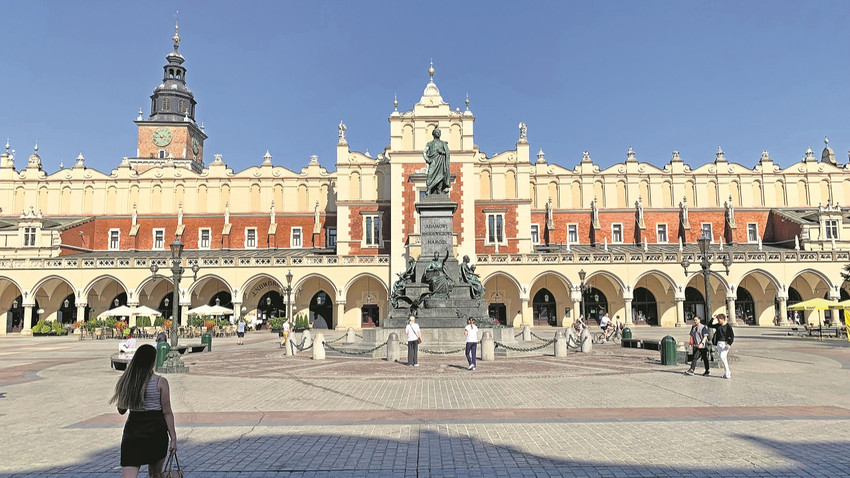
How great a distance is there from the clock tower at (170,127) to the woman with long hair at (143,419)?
7582 centimetres

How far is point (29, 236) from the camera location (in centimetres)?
4647

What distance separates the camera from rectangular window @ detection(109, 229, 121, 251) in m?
50.8

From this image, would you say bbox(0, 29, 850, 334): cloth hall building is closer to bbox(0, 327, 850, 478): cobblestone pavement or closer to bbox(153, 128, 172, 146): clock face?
bbox(153, 128, 172, 146): clock face

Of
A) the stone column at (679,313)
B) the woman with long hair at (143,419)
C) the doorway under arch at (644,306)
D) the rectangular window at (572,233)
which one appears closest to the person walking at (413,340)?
the woman with long hair at (143,419)

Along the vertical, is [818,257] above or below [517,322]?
above

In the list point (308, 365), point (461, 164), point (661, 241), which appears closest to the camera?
point (308, 365)

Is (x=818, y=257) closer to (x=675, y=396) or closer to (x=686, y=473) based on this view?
(x=675, y=396)

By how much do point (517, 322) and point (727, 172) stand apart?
79.1 ft

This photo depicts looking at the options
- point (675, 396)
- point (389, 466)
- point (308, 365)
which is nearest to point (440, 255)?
point (308, 365)

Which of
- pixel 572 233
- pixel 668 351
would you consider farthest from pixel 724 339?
pixel 572 233

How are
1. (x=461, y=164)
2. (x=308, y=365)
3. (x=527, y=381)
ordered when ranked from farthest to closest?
(x=461, y=164) → (x=308, y=365) → (x=527, y=381)

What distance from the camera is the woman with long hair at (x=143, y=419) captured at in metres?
4.64

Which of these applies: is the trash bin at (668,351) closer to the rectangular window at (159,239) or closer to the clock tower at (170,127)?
the rectangular window at (159,239)

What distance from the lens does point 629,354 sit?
21.3 meters
